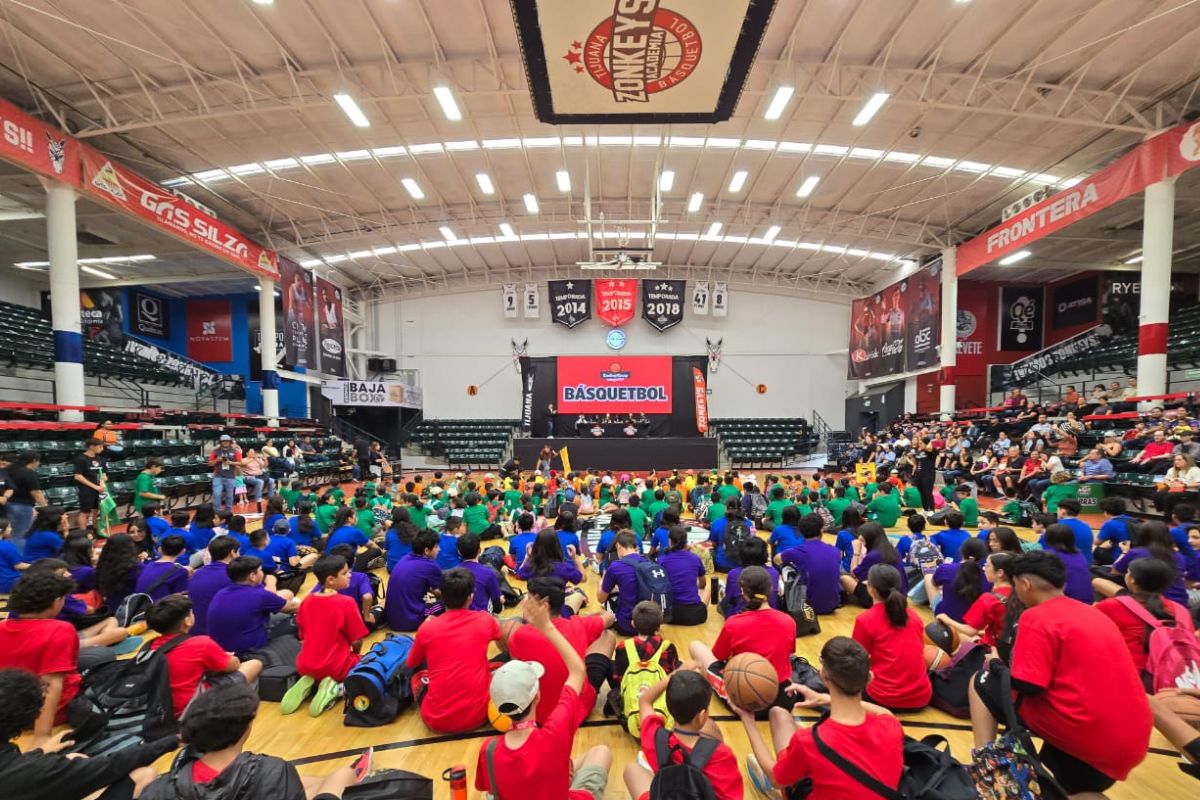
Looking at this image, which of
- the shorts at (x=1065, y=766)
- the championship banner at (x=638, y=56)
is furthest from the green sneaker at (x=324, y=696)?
the championship banner at (x=638, y=56)

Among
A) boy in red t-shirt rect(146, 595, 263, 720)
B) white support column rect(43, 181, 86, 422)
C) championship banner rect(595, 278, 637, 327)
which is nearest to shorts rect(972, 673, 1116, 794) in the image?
boy in red t-shirt rect(146, 595, 263, 720)

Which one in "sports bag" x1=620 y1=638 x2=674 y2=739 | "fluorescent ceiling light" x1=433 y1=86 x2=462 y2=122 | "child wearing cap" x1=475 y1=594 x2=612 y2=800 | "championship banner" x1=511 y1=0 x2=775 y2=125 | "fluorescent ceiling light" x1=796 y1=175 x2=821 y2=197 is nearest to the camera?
"child wearing cap" x1=475 y1=594 x2=612 y2=800

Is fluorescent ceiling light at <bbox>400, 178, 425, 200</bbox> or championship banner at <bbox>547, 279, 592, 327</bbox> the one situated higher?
fluorescent ceiling light at <bbox>400, 178, 425, 200</bbox>

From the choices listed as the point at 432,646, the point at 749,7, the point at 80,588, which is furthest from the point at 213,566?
the point at 749,7

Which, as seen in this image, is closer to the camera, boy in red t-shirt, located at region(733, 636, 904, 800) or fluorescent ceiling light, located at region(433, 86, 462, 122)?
boy in red t-shirt, located at region(733, 636, 904, 800)

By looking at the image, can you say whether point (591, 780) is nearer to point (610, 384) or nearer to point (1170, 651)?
point (1170, 651)

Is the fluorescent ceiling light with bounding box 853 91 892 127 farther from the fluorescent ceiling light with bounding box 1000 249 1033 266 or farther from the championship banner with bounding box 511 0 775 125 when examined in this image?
the fluorescent ceiling light with bounding box 1000 249 1033 266

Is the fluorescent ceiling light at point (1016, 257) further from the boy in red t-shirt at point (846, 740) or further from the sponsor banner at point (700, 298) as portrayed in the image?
the boy in red t-shirt at point (846, 740)

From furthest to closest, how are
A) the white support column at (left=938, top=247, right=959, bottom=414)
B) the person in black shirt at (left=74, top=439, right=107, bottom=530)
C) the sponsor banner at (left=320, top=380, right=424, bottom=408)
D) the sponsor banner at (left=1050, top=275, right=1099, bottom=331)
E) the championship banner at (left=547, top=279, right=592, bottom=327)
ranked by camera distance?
the championship banner at (left=547, top=279, right=592, bottom=327), the sponsor banner at (left=320, top=380, right=424, bottom=408), the sponsor banner at (left=1050, top=275, right=1099, bottom=331), the white support column at (left=938, top=247, right=959, bottom=414), the person in black shirt at (left=74, top=439, right=107, bottom=530)

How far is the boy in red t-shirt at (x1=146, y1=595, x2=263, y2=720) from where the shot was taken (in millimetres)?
2691

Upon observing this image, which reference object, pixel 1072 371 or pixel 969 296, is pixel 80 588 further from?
pixel 969 296

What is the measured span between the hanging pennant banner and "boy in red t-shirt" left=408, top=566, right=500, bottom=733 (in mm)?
21866

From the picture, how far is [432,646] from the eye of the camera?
9.86 feet

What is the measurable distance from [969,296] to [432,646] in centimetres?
2385
